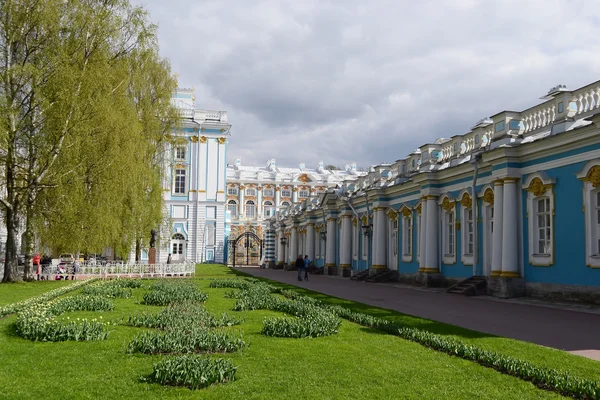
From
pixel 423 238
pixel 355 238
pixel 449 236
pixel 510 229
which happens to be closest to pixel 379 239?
pixel 355 238

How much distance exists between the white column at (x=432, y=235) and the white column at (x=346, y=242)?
10203 millimetres

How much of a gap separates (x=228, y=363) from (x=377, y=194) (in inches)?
844

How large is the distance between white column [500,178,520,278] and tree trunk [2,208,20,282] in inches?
678

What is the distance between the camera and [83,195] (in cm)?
2069

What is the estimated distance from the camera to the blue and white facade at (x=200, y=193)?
171 ft

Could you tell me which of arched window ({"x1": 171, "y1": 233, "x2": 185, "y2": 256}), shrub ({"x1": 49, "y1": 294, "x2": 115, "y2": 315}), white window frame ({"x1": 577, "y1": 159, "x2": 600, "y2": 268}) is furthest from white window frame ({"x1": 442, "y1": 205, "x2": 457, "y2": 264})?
arched window ({"x1": 171, "y1": 233, "x2": 185, "y2": 256})

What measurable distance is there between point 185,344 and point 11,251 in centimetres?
1654

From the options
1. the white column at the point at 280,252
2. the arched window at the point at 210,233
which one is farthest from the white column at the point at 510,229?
the arched window at the point at 210,233

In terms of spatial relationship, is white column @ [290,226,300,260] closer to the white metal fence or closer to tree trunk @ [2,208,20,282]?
the white metal fence

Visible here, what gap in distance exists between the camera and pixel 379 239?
88.6ft

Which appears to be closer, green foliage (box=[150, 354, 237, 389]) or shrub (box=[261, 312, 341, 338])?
green foliage (box=[150, 354, 237, 389])

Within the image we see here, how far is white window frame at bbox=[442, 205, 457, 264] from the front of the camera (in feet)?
68.9

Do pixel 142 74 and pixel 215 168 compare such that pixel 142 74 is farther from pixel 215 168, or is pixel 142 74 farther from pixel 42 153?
pixel 215 168

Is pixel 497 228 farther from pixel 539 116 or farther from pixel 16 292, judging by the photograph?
pixel 16 292
